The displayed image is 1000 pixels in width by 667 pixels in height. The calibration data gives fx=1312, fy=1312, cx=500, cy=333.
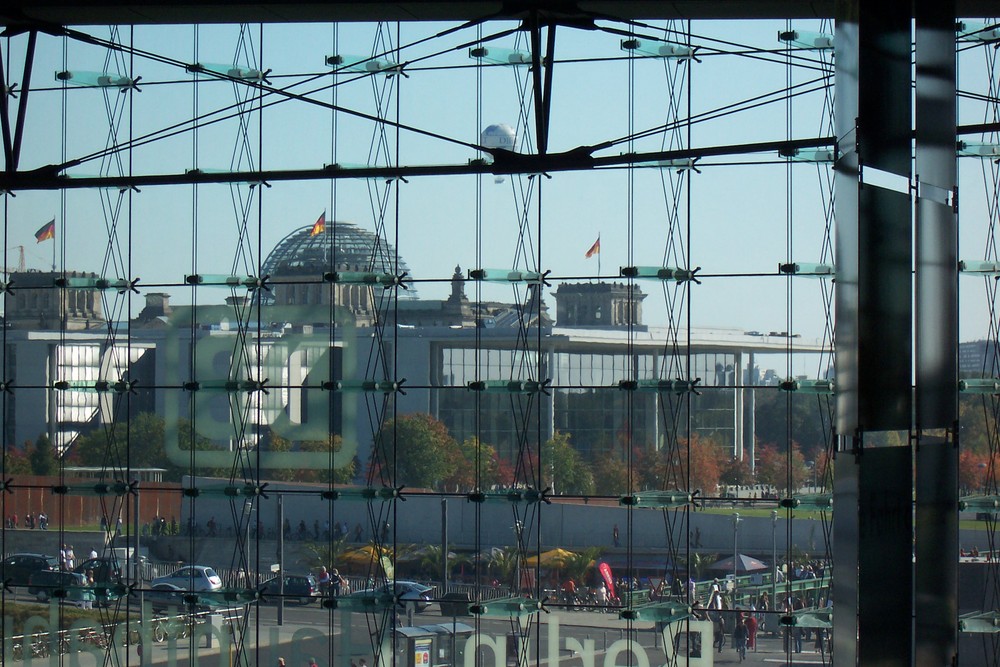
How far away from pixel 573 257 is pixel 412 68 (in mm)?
1560

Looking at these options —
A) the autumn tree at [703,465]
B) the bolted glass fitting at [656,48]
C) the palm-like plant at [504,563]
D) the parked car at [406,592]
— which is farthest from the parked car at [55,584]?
the bolted glass fitting at [656,48]

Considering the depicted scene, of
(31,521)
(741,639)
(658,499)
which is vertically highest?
(658,499)

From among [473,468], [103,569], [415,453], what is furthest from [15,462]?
[473,468]

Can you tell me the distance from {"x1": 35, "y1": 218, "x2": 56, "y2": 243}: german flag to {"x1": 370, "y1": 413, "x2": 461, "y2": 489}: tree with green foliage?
8.84 feet

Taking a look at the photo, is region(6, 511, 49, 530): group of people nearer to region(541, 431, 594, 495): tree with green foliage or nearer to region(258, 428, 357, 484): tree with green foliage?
region(258, 428, 357, 484): tree with green foliage

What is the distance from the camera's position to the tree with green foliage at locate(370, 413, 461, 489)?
786cm

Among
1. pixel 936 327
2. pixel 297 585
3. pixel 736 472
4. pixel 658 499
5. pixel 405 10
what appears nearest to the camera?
pixel 936 327

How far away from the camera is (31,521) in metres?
A: 8.74

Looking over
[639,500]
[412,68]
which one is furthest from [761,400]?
[412,68]

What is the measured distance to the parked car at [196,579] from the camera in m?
8.20

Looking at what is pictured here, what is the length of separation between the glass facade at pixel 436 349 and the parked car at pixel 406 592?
24 millimetres

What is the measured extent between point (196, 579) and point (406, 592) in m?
1.42

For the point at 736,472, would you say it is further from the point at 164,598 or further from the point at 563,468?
the point at 164,598

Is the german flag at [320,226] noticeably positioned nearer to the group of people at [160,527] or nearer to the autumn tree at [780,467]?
the group of people at [160,527]
